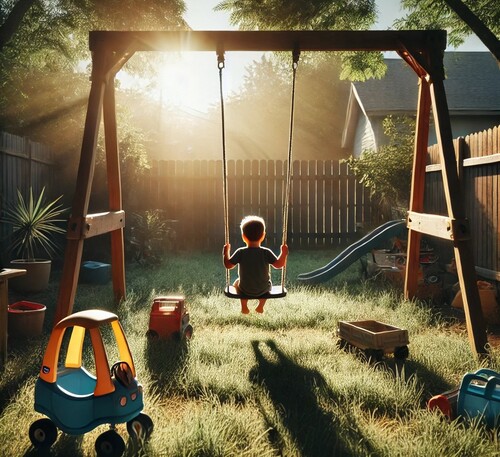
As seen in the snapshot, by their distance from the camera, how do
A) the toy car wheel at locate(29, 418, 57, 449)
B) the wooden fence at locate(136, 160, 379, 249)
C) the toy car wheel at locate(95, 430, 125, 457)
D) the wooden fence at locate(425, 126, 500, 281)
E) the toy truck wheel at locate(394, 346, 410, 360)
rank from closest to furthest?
the toy car wheel at locate(95, 430, 125, 457), the toy car wheel at locate(29, 418, 57, 449), the toy truck wheel at locate(394, 346, 410, 360), the wooden fence at locate(425, 126, 500, 281), the wooden fence at locate(136, 160, 379, 249)

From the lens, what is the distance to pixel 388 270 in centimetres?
710

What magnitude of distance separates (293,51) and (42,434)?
3.64 meters

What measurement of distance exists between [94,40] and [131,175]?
19.0 ft

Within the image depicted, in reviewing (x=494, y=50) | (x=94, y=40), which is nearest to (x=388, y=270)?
(x=494, y=50)

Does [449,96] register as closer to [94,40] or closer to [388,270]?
[388,270]

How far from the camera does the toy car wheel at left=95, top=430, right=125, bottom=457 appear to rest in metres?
2.45

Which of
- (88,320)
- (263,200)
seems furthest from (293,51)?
(263,200)

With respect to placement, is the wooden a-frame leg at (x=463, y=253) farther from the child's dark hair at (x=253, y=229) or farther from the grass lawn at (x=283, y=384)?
the child's dark hair at (x=253, y=229)

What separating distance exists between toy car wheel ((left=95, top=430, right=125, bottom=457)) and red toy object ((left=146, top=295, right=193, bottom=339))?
77.1 inches

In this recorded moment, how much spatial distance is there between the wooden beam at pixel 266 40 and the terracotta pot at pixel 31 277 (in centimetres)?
300

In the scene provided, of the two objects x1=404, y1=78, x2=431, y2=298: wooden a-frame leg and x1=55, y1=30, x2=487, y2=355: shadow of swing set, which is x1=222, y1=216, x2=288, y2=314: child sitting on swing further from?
x1=404, y1=78, x2=431, y2=298: wooden a-frame leg

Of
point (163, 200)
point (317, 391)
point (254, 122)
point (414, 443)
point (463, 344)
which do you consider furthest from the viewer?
point (254, 122)

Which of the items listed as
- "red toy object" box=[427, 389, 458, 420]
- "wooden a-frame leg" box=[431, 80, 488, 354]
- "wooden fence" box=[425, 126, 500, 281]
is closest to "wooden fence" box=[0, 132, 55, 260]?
"wooden a-frame leg" box=[431, 80, 488, 354]

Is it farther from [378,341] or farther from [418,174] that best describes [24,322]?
[418,174]
